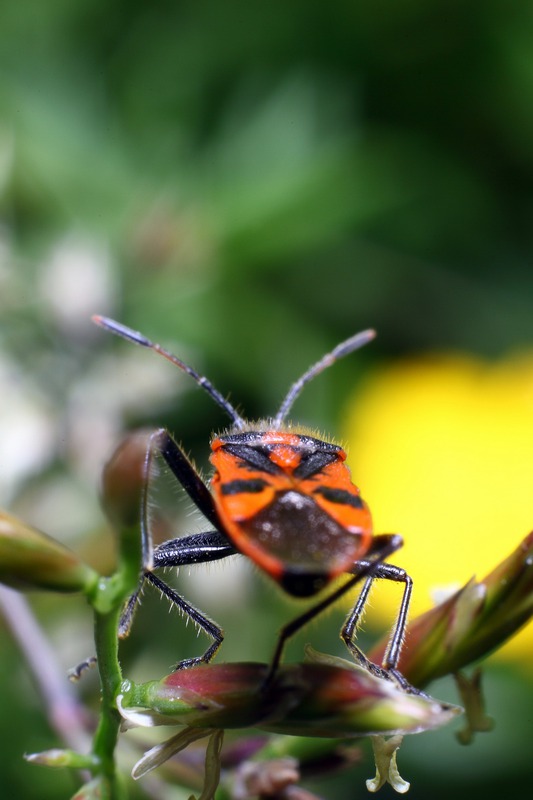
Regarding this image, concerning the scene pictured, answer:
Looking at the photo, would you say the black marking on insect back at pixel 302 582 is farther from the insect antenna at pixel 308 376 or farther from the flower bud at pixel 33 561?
the insect antenna at pixel 308 376

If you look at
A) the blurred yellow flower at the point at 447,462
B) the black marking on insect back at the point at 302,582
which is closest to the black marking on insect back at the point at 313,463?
the black marking on insect back at the point at 302,582

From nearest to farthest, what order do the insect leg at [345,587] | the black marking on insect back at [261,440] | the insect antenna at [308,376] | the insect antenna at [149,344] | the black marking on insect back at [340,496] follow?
the insect leg at [345,587] → the black marking on insect back at [340,496] → the black marking on insect back at [261,440] → the insect antenna at [149,344] → the insect antenna at [308,376]

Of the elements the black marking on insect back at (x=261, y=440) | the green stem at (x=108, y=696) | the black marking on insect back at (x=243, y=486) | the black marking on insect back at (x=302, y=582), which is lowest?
the green stem at (x=108, y=696)

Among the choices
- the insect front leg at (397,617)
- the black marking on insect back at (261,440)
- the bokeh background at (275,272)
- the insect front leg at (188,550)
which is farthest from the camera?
the bokeh background at (275,272)

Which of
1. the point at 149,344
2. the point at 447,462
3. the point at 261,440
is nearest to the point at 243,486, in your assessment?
the point at 261,440

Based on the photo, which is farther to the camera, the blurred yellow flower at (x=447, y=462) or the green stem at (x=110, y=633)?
the blurred yellow flower at (x=447, y=462)

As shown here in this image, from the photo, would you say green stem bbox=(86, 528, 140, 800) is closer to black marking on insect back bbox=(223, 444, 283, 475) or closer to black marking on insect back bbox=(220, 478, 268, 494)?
black marking on insect back bbox=(220, 478, 268, 494)
